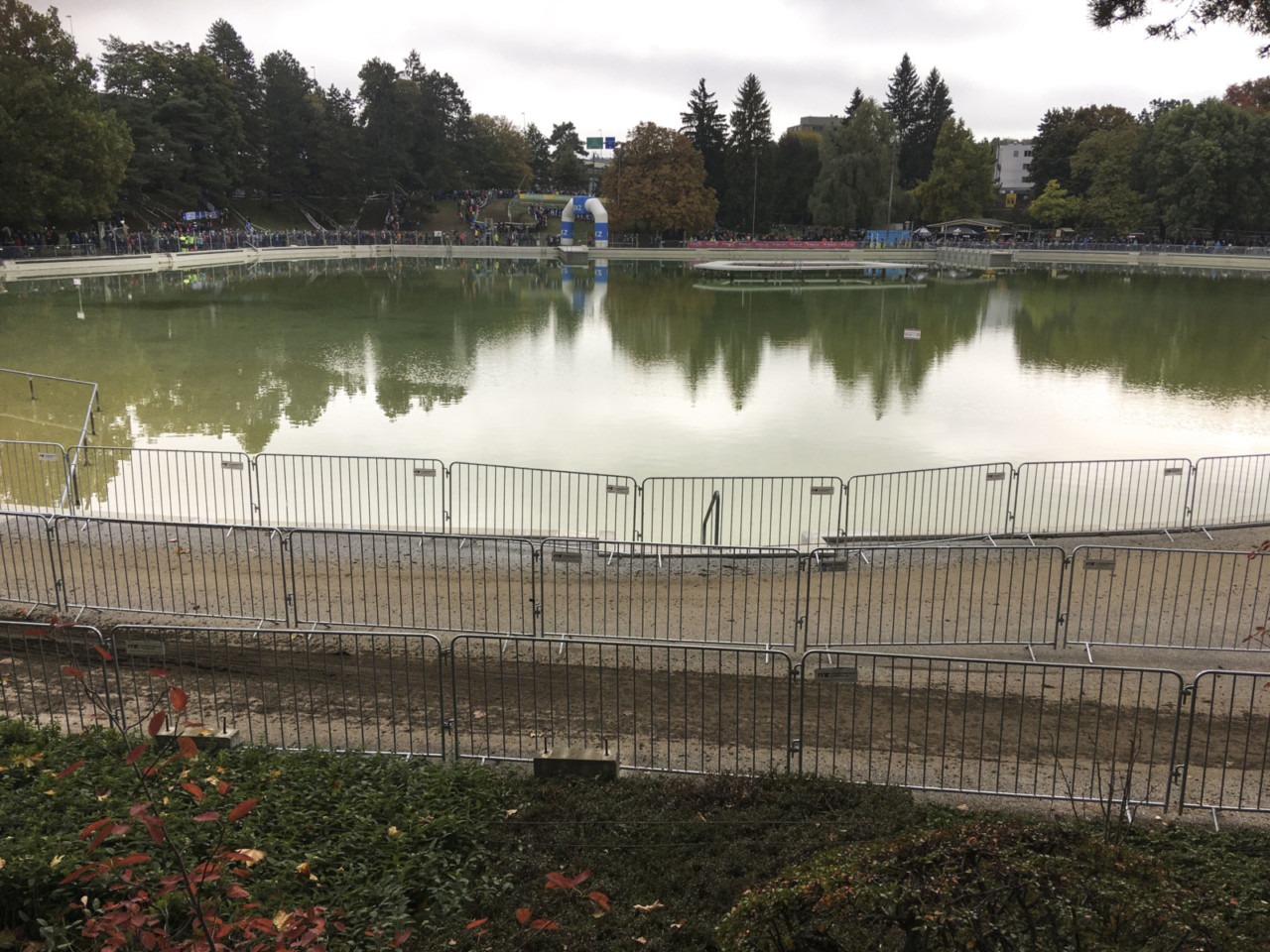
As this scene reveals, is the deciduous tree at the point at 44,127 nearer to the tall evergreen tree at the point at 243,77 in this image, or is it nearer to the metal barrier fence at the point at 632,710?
the tall evergreen tree at the point at 243,77

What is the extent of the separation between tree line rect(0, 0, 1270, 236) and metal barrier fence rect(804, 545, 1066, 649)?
55.5 m

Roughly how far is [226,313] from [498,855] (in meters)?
33.4

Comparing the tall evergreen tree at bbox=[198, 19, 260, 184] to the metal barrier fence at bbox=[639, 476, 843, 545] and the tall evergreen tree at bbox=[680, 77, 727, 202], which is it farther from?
the metal barrier fence at bbox=[639, 476, 843, 545]

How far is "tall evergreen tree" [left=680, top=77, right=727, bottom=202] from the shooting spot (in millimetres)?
88312

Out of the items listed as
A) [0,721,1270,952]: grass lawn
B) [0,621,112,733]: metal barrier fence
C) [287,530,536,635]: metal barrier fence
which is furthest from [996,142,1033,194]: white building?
[0,721,1270,952]: grass lawn

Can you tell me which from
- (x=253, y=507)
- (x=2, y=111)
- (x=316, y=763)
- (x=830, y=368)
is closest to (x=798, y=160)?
(x=2, y=111)

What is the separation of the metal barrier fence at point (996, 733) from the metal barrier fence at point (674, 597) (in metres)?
1.10

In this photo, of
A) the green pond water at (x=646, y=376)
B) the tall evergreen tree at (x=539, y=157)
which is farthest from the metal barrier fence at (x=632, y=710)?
the tall evergreen tree at (x=539, y=157)

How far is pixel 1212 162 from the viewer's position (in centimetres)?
7056

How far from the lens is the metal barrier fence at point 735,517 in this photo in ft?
37.8

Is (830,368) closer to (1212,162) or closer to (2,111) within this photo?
(2,111)

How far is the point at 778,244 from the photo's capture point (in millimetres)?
77875

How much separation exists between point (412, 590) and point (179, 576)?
2997mm

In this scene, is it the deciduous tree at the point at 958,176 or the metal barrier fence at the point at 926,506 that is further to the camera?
the deciduous tree at the point at 958,176
